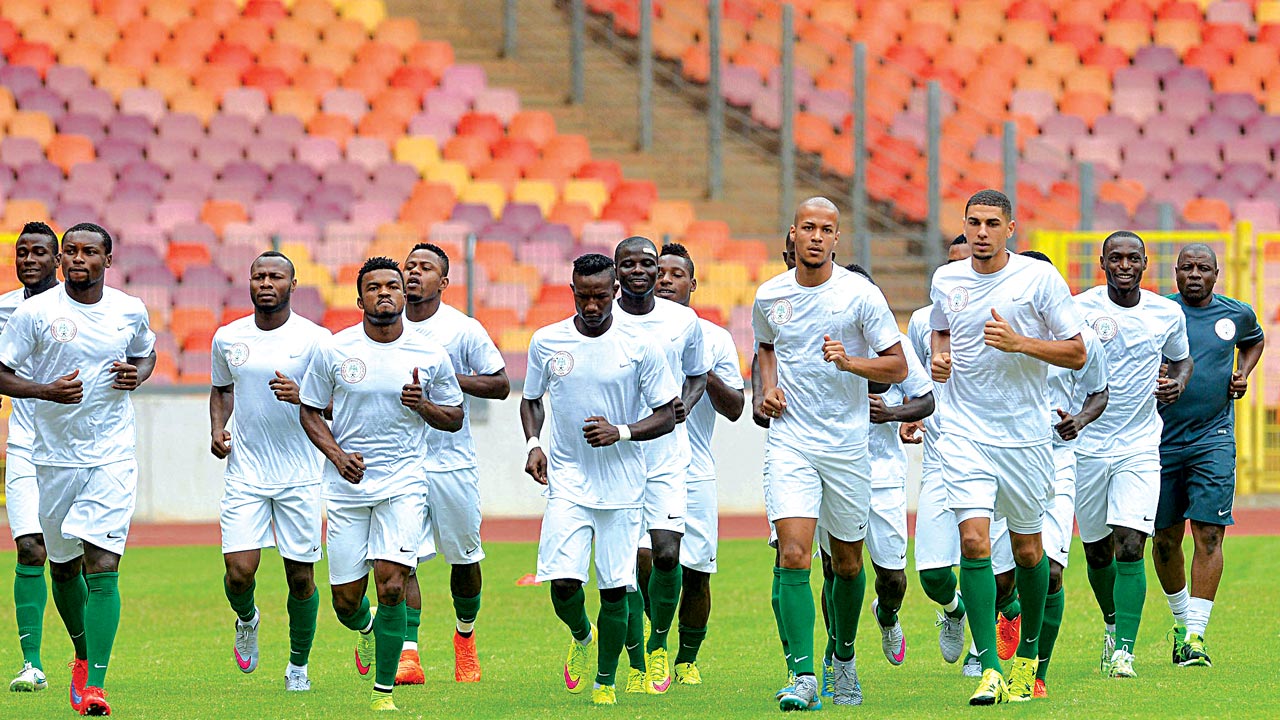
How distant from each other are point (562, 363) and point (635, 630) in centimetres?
149

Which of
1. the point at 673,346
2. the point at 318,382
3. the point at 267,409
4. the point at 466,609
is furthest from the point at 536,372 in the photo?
the point at 466,609

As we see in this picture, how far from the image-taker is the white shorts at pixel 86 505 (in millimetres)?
9477

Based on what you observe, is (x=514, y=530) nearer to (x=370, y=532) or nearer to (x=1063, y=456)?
(x=1063, y=456)

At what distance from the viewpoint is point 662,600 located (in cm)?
1005

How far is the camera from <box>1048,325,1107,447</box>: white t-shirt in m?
9.85

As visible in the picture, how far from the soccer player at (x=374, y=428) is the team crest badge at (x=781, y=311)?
65.8 inches

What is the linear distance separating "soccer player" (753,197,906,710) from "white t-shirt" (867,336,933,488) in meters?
1.07

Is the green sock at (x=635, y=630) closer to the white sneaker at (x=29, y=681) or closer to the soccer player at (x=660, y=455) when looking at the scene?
the soccer player at (x=660, y=455)

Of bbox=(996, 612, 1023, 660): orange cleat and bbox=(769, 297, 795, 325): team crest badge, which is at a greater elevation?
bbox=(769, 297, 795, 325): team crest badge

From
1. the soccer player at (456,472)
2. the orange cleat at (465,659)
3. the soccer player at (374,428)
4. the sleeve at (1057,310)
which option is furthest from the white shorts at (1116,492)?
the soccer player at (374,428)

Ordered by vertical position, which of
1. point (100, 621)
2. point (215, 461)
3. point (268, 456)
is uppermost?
point (268, 456)

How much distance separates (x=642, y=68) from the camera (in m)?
24.1

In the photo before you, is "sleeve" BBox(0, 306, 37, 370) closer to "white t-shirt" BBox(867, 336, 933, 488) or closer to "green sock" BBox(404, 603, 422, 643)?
"green sock" BBox(404, 603, 422, 643)

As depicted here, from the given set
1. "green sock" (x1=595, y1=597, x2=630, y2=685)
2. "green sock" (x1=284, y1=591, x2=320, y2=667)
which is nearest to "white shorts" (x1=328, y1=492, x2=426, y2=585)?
"green sock" (x1=284, y1=591, x2=320, y2=667)
